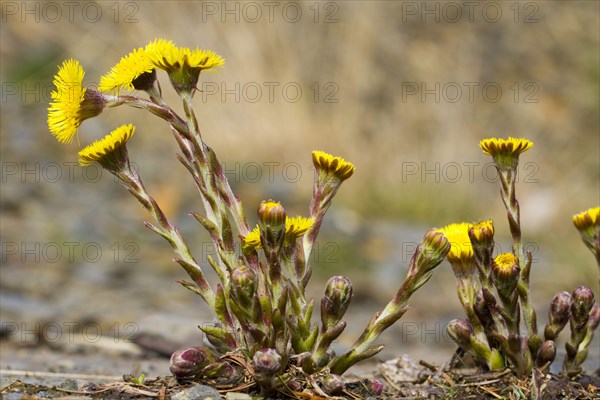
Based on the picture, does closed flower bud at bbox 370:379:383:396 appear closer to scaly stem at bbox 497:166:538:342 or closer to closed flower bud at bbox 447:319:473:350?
closed flower bud at bbox 447:319:473:350

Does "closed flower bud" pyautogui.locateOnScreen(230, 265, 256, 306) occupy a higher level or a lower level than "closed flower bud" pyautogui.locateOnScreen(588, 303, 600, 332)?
higher

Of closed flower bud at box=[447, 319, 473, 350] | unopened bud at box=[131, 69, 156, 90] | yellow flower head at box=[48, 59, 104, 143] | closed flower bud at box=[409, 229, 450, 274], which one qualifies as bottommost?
closed flower bud at box=[447, 319, 473, 350]

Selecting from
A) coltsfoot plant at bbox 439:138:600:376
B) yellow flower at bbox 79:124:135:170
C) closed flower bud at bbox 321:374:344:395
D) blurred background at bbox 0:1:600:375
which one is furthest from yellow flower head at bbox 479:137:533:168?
blurred background at bbox 0:1:600:375

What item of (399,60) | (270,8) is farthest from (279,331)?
(399,60)

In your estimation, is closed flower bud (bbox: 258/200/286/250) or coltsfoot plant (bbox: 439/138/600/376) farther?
coltsfoot plant (bbox: 439/138/600/376)

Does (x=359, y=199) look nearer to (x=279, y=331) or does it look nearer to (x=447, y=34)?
(x=447, y=34)

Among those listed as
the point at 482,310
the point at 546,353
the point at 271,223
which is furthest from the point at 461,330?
the point at 271,223

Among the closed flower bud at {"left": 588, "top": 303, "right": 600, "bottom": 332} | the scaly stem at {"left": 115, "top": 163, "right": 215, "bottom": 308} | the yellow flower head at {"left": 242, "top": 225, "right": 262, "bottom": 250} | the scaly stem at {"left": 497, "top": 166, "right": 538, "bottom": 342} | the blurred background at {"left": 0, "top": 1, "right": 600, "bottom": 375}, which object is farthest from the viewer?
the blurred background at {"left": 0, "top": 1, "right": 600, "bottom": 375}
